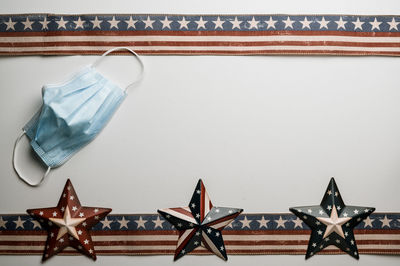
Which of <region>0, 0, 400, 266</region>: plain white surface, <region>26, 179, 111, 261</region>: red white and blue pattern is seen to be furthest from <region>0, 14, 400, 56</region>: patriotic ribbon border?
<region>26, 179, 111, 261</region>: red white and blue pattern

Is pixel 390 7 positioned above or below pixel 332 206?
above

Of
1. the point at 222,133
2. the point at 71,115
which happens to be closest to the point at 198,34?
the point at 222,133

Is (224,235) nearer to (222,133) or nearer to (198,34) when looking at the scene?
(222,133)

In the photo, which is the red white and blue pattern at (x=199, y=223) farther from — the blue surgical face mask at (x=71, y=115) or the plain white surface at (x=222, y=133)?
the blue surgical face mask at (x=71, y=115)

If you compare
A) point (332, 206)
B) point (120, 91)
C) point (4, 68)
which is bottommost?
point (332, 206)

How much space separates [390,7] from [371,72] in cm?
34

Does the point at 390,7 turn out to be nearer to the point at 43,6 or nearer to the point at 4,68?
the point at 43,6

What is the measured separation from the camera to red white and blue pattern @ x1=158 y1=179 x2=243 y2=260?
1.77 m

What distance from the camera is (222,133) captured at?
5.90 feet

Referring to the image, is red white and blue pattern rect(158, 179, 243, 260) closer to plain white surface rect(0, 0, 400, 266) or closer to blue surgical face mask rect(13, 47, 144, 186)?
plain white surface rect(0, 0, 400, 266)

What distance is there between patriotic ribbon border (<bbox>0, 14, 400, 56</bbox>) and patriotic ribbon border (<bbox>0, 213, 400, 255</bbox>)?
0.82 meters

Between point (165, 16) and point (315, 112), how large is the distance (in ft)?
2.89

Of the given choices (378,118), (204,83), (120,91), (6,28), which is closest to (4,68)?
(6,28)

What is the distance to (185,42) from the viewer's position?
1.80m
